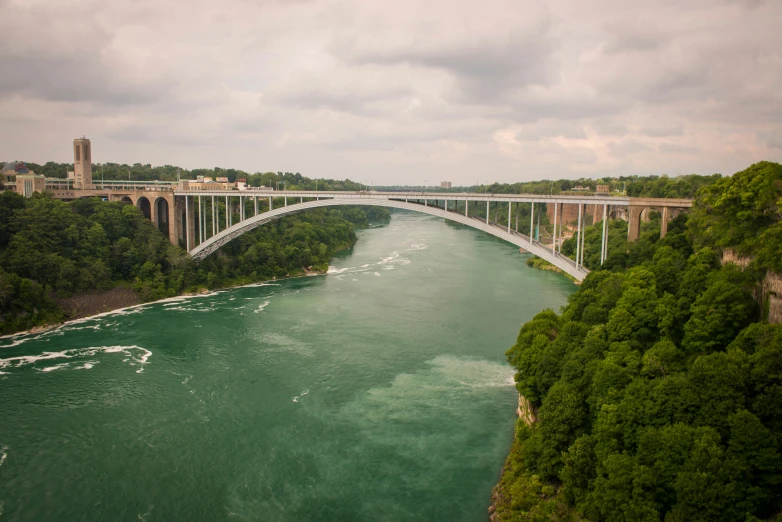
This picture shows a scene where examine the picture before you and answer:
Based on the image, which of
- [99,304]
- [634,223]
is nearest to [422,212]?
[634,223]

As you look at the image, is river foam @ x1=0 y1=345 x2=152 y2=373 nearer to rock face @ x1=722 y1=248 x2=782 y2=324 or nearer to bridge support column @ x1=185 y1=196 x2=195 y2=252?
bridge support column @ x1=185 y1=196 x2=195 y2=252

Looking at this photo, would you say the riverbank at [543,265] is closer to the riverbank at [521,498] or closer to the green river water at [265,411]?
the green river water at [265,411]

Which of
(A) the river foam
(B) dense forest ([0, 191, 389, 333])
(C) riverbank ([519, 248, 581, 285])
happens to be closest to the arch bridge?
(B) dense forest ([0, 191, 389, 333])

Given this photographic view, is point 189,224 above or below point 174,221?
below

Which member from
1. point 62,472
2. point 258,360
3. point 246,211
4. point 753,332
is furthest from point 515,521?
point 246,211

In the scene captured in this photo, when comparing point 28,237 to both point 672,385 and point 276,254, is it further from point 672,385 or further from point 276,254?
point 672,385

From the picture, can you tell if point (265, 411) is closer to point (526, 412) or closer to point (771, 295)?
point (526, 412)

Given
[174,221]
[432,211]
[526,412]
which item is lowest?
[526,412]
